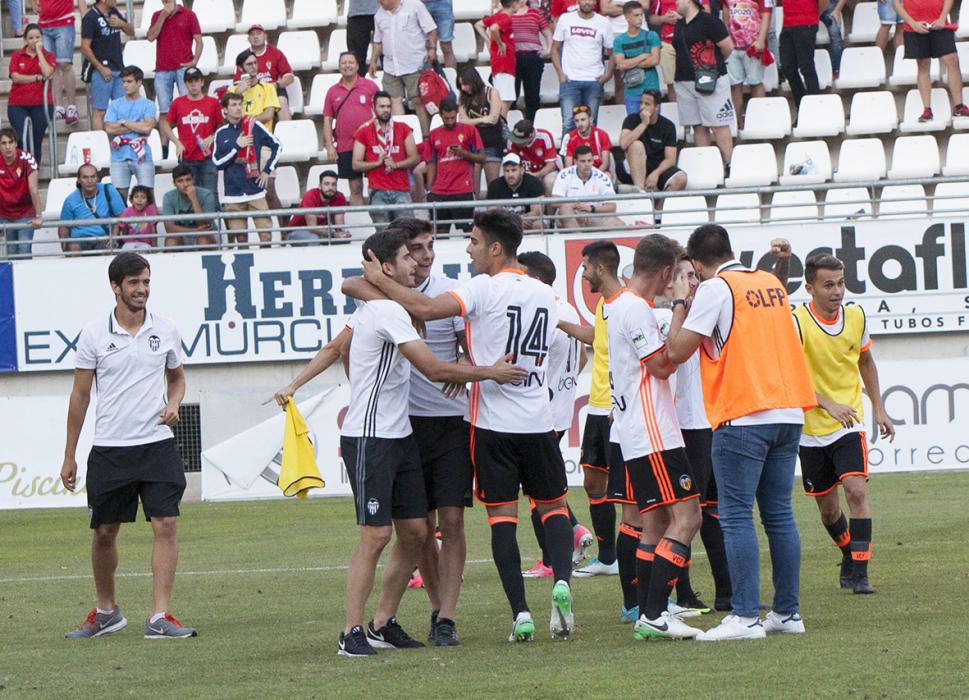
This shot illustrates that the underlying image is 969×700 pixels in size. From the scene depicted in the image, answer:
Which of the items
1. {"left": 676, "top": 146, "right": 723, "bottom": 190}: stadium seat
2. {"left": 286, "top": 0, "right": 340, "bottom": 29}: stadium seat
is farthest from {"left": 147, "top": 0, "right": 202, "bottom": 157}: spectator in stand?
{"left": 676, "top": 146, "right": 723, "bottom": 190}: stadium seat

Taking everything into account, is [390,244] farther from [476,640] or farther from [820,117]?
[820,117]

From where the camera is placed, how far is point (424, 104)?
2123cm

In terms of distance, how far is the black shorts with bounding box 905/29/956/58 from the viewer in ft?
69.9

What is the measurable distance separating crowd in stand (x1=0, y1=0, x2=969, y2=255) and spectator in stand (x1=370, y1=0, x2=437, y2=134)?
27 millimetres

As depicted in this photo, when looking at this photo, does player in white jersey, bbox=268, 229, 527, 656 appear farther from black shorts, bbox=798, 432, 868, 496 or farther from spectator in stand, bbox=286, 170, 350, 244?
spectator in stand, bbox=286, 170, 350, 244

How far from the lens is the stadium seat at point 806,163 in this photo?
827 inches

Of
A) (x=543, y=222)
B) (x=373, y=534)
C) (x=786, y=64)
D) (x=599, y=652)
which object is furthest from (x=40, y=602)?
(x=786, y=64)

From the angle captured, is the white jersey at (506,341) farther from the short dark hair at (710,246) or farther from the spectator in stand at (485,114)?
the spectator in stand at (485,114)

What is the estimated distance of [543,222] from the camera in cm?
1886

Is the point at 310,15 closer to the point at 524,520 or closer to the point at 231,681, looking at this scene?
the point at 524,520

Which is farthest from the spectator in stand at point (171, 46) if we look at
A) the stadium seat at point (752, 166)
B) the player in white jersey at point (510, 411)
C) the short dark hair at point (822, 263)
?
the player in white jersey at point (510, 411)

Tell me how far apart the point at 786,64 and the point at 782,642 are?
16046mm

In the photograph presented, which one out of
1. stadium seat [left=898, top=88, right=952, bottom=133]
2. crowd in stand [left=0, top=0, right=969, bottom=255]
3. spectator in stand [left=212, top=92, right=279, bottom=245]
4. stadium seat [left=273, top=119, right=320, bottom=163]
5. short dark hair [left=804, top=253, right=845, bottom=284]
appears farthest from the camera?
stadium seat [left=273, top=119, right=320, bottom=163]

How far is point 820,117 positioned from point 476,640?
15.5 metres
